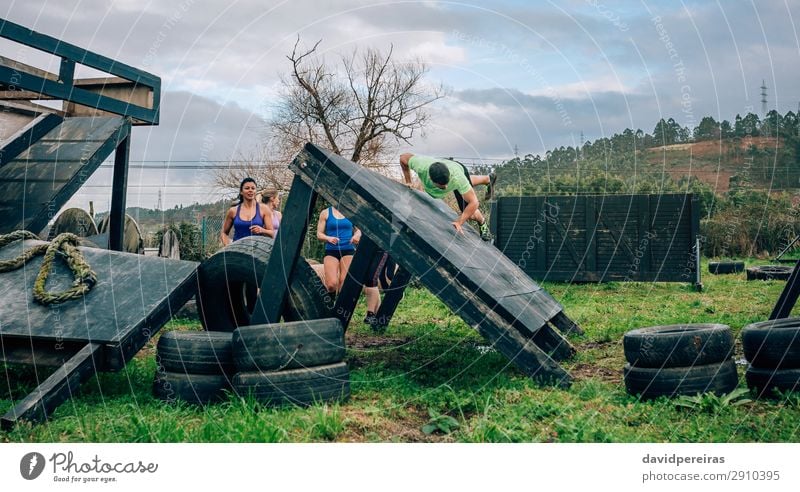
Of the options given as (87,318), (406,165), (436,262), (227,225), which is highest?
(406,165)

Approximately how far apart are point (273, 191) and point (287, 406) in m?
4.69

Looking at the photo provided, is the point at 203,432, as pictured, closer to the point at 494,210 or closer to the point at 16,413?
the point at 16,413

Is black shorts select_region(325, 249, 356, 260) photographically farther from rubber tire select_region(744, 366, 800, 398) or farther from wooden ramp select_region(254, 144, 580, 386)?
rubber tire select_region(744, 366, 800, 398)

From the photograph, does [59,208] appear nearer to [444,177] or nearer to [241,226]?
[241,226]

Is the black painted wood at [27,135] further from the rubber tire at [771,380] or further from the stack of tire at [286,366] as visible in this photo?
the rubber tire at [771,380]

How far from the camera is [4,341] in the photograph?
450cm

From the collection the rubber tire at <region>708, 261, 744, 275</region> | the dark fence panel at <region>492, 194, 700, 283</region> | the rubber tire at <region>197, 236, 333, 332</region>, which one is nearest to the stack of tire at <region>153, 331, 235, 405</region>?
the rubber tire at <region>197, 236, 333, 332</region>

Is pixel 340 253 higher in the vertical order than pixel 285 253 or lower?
lower

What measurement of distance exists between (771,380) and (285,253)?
135 inches

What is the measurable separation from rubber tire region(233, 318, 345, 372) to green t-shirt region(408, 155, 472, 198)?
2.59 metres

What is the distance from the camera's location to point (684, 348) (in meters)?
4.10

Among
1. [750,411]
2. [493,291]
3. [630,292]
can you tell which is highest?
[493,291]

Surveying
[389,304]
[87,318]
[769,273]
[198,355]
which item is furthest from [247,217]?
[769,273]

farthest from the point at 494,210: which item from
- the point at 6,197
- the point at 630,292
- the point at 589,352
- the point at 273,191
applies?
the point at 6,197
